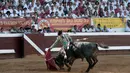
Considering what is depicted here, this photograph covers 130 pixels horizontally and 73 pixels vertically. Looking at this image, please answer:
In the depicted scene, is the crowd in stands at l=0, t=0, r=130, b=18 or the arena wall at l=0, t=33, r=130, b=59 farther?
the crowd in stands at l=0, t=0, r=130, b=18

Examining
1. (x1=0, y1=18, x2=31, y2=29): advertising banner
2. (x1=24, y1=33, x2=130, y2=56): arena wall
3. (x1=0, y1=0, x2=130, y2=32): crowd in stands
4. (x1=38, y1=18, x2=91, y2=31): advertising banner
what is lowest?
(x1=24, y1=33, x2=130, y2=56): arena wall

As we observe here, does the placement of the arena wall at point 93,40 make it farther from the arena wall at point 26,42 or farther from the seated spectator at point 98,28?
the seated spectator at point 98,28

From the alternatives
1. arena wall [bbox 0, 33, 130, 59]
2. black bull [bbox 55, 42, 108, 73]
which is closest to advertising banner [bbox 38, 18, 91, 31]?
arena wall [bbox 0, 33, 130, 59]

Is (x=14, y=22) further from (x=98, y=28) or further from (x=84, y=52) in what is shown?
(x=84, y=52)

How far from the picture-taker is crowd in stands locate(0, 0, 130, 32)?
46.3 ft

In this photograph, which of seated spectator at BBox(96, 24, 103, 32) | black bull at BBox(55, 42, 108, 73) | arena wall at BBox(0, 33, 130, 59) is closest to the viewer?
black bull at BBox(55, 42, 108, 73)

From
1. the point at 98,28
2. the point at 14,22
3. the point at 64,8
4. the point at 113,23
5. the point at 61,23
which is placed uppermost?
the point at 64,8

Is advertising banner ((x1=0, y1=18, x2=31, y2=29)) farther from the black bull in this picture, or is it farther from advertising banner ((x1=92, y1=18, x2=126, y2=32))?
the black bull

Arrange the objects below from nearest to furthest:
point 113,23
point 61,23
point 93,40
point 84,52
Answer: point 84,52 < point 61,23 < point 93,40 < point 113,23

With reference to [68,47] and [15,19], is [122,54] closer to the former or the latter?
[15,19]

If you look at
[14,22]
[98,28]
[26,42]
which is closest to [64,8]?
[98,28]

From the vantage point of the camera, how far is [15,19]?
13.5 m

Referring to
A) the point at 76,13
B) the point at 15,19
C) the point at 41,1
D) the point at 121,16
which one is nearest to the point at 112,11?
the point at 121,16

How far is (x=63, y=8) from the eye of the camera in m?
15.2
